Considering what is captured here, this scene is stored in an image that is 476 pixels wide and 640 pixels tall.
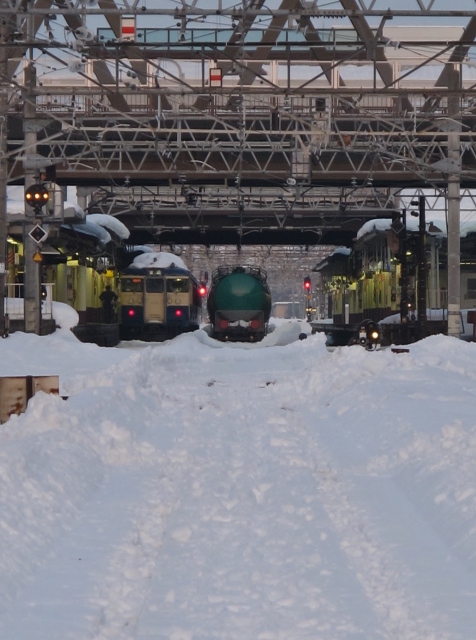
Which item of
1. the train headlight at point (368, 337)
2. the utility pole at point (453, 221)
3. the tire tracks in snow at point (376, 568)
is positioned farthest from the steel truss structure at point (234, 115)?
the tire tracks in snow at point (376, 568)

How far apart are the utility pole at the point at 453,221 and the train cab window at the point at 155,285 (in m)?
18.3

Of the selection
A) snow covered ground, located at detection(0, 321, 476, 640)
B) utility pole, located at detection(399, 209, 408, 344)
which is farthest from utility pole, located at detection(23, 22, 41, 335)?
snow covered ground, located at detection(0, 321, 476, 640)

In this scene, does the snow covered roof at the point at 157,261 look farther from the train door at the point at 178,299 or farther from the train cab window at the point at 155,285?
the train door at the point at 178,299

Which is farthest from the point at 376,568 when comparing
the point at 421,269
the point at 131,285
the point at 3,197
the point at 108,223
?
the point at 108,223

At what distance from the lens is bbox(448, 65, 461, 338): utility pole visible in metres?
33.6

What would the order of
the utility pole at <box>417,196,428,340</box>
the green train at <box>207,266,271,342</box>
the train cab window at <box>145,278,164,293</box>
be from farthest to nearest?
the train cab window at <box>145,278,164,293</box>, the green train at <box>207,266,271,342</box>, the utility pole at <box>417,196,428,340</box>

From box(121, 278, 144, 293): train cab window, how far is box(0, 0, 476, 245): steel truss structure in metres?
3.80

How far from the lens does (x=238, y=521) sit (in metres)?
7.42

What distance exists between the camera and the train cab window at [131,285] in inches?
1982

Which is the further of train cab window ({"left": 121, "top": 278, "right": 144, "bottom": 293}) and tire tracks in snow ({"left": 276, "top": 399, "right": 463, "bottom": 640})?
train cab window ({"left": 121, "top": 278, "right": 144, "bottom": 293})

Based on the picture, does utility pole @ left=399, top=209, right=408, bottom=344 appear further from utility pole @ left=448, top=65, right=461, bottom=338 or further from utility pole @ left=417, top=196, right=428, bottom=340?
utility pole @ left=448, top=65, right=461, bottom=338

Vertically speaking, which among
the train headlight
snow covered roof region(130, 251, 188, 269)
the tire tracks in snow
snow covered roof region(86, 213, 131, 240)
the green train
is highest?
snow covered roof region(86, 213, 131, 240)

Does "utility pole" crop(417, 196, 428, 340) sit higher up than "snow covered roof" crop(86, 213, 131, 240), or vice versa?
"snow covered roof" crop(86, 213, 131, 240)

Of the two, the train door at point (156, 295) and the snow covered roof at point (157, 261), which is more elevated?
the snow covered roof at point (157, 261)
